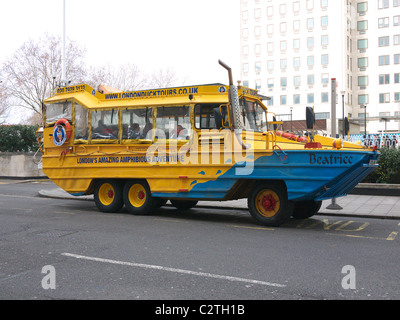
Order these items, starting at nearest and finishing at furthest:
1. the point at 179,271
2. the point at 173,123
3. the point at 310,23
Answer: the point at 179,271 < the point at 173,123 < the point at 310,23

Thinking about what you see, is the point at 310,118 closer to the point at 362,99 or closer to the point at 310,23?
the point at 310,23

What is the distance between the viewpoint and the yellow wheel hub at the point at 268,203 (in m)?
8.84

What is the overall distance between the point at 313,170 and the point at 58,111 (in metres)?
7.23

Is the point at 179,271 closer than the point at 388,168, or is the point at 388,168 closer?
the point at 179,271

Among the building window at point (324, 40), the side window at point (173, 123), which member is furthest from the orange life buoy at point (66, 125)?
the building window at point (324, 40)

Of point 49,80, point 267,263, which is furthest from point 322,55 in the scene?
point 267,263

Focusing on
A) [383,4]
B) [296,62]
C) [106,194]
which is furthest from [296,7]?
[106,194]

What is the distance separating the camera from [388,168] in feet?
47.5

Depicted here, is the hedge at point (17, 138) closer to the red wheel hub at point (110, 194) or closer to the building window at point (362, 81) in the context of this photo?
the red wheel hub at point (110, 194)

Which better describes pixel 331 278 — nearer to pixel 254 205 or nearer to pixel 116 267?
pixel 116 267

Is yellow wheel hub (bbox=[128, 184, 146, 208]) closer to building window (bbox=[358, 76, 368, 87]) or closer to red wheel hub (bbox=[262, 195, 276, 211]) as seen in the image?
red wheel hub (bbox=[262, 195, 276, 211])

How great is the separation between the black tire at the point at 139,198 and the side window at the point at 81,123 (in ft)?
5.86
